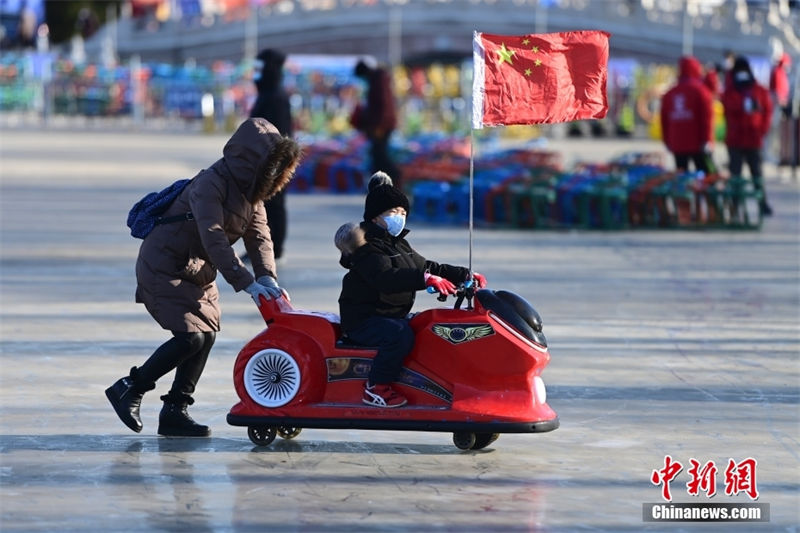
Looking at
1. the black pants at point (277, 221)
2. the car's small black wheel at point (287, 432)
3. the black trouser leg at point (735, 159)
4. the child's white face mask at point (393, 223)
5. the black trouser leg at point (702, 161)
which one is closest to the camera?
the child's white face mask at point (393, 223)

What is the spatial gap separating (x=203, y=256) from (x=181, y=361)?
0.52m

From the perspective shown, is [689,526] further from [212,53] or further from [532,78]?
[212,53]

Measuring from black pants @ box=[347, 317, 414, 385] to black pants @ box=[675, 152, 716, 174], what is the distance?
46.5 feet

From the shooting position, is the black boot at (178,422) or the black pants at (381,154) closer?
the black boot at (178,422)

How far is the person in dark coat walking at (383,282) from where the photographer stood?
7.61 metres

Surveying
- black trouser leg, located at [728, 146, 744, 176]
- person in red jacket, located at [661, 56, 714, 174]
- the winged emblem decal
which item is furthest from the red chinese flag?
black trouser leg, located at [728, 146, 744, 176]

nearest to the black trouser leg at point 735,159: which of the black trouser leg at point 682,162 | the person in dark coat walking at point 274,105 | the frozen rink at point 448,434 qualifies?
the black trouser leg at point 682,162

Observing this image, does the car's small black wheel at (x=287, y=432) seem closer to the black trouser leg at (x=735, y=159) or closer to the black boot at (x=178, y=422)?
the black boot at (x=178, y=422)

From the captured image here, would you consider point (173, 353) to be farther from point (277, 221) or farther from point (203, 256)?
point (277, 221)

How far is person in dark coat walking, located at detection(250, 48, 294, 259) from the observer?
14.9 m

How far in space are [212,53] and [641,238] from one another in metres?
73.5

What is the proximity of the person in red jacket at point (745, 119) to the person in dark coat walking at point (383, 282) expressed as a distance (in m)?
14.6

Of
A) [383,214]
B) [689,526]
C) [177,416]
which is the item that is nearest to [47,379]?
[177,416]

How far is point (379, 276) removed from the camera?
7.59 meters
